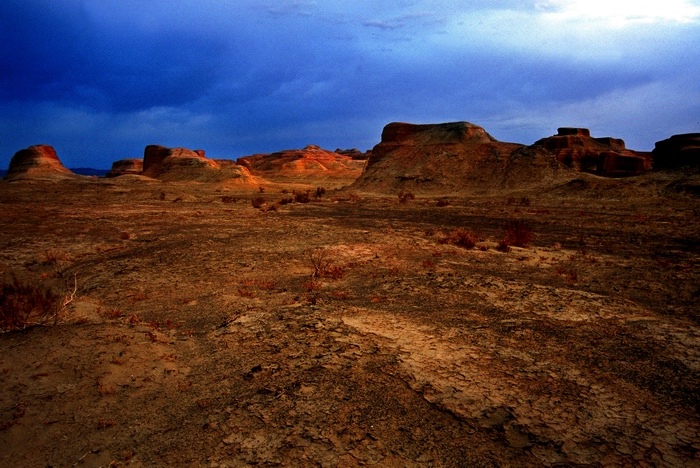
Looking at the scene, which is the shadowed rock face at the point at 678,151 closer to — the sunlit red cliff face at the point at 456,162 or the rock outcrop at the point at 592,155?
the sunlit red cliff face at the point at 456,162

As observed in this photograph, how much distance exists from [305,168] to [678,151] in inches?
2945

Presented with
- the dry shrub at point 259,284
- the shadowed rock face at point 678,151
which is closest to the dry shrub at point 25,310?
the dry shrub at point 259,284

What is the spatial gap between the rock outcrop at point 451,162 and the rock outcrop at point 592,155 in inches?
429

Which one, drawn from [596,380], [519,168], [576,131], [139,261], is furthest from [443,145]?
[596,380]

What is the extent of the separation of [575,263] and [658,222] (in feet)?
42.1

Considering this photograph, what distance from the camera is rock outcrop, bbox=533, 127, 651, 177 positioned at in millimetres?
58188

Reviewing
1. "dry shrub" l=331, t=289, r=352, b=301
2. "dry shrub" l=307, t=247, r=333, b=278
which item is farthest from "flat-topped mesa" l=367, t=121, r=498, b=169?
"dry shrub" l=331, t=289, r=352, b=301

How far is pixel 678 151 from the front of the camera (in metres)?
41.3

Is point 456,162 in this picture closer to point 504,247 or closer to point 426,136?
point 426,136

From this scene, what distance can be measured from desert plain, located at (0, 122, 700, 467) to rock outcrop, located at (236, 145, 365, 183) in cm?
8096

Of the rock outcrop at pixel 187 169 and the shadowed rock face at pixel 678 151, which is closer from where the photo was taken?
the shadowed rock face at pixel 678 151

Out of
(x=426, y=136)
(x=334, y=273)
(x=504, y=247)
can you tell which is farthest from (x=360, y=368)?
(x=426, y=136)

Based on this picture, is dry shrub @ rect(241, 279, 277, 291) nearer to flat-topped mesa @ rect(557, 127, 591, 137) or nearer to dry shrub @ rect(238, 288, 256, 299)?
dry shrub @ rect(238, 288, 256, 299)

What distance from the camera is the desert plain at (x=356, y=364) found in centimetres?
361
